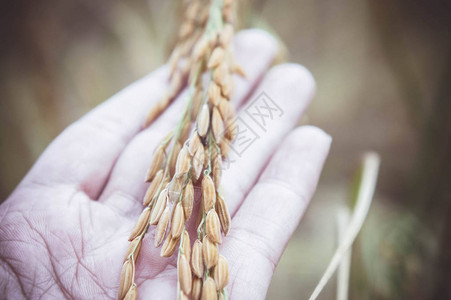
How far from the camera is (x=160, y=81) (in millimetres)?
1110

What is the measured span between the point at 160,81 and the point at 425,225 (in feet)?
4.08

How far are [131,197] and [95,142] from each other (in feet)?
0.71

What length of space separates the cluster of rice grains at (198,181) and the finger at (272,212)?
0.07 m

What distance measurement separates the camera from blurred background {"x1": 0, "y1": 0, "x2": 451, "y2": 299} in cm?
131

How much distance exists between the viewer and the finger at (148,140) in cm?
87

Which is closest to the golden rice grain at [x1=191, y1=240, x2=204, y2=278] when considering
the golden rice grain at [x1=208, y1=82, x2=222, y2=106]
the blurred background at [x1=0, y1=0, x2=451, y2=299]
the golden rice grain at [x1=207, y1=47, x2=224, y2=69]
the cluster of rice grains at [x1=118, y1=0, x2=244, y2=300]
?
the cluster of rice grains at [x1=118, y1=0, x2=244, y2=300]

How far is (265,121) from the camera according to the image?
→ 1006 mm

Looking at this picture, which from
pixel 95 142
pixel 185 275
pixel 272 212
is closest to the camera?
pixel 185 275

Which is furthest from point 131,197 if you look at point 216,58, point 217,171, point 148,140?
point 216,58

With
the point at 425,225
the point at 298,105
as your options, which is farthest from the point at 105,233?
the point at 425,225

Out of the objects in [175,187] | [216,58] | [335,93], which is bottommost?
[175,187]

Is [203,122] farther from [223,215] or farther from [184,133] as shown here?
[223,215]

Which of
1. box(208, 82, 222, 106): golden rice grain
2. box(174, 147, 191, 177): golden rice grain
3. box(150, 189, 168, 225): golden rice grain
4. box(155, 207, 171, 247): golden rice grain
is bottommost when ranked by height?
box(155, 207, 171, 247): golden rice grain

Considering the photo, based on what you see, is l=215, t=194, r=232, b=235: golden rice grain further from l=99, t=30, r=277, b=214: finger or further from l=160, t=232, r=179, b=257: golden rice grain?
l=99, t=30, r=277, b=214: finger
